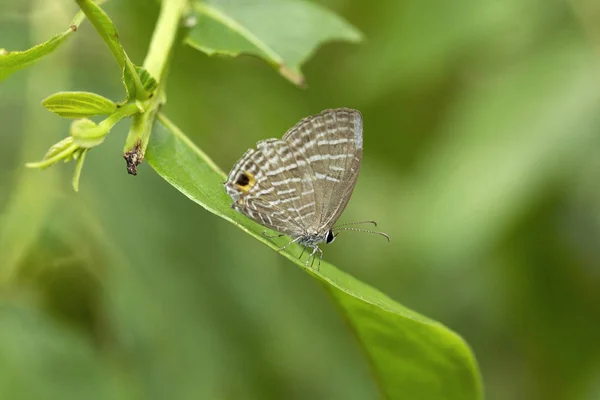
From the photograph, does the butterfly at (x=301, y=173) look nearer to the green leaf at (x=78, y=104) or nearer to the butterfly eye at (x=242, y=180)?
the butterfly eye at (x=242, y=180)

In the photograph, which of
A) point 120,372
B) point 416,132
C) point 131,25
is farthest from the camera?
point 416,132

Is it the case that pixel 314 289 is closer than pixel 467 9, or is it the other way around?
pixel 467 9

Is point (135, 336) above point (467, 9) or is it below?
below

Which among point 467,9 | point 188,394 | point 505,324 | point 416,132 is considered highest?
point 467,9

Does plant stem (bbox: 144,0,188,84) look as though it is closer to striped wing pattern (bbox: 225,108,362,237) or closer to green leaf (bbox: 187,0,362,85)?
green leaf (bbox: 187,0,362,85)

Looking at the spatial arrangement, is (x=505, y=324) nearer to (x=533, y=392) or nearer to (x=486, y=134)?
(x=533, y=392)

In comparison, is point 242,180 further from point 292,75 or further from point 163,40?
point 163,40

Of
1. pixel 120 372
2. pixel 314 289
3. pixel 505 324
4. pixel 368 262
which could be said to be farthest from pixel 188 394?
pixel 505 324
